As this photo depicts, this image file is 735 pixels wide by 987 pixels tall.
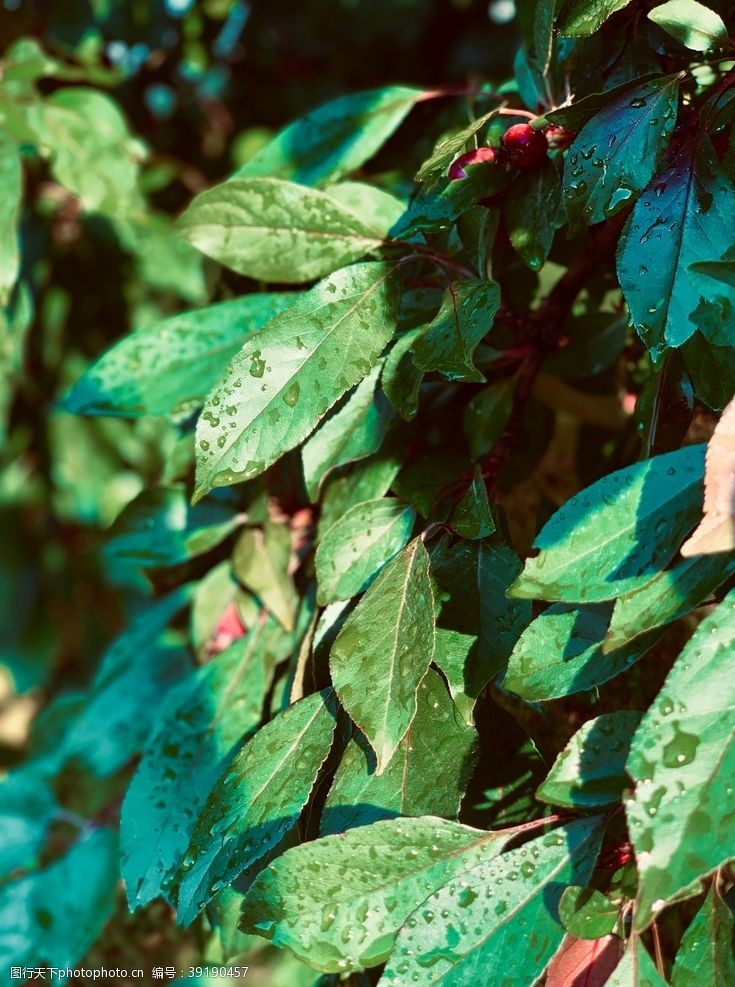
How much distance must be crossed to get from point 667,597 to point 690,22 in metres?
0.31

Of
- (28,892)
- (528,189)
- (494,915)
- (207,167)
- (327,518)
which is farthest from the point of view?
(207,167)

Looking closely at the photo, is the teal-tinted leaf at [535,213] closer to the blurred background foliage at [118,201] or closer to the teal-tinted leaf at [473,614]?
the teal-tinted leaf at [473,614]

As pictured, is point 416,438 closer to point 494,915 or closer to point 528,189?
point 528,189

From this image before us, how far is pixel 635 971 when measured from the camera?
477mm

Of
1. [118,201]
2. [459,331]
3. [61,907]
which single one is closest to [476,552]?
[459,331]

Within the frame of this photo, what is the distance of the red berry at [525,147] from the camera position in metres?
0.60

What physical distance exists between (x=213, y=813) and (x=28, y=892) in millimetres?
530

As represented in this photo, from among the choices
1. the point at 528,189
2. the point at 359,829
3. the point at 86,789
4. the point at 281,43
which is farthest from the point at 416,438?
the point at 281,43

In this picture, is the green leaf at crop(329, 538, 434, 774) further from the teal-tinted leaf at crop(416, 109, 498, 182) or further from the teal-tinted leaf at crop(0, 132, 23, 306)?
the teal-tinted leaf at crop(0, 132, 23, 306)

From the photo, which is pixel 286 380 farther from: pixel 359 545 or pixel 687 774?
pixel 687 774

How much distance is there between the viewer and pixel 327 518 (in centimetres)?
73

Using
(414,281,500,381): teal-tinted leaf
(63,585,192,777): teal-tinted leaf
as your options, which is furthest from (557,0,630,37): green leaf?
(63,585,192,777): teal-tinted leaf

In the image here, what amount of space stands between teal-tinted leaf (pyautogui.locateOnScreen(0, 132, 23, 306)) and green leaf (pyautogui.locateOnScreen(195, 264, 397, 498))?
61cm

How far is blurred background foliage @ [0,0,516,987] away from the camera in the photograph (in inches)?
62.7
